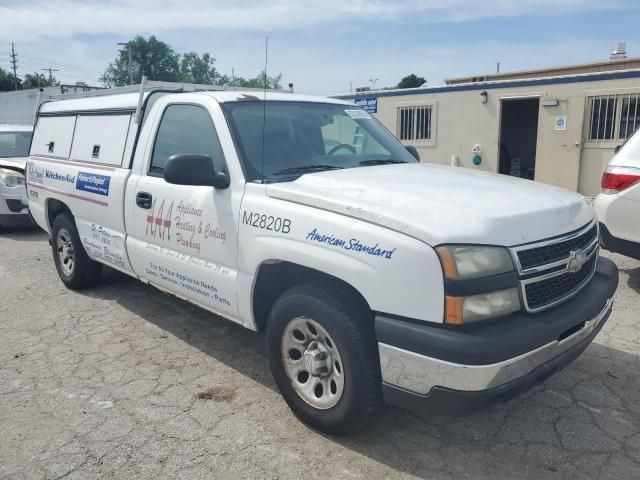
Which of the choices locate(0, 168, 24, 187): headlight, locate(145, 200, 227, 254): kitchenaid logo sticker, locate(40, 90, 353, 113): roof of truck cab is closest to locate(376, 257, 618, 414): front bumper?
locate(145, 200, 227, 254): kitchenaid logo sticker

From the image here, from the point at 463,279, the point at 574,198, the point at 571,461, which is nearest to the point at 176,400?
the point at 463,279

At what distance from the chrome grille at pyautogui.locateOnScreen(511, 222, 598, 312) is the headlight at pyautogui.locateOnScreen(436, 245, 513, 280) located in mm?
79

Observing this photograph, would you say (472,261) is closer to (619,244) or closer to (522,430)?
(522,430)

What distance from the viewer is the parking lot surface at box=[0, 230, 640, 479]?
2781 millimetres

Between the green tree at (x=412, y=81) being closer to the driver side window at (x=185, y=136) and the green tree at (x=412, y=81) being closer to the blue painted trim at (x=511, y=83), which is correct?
the blue painted trim at (x=511, y=83)

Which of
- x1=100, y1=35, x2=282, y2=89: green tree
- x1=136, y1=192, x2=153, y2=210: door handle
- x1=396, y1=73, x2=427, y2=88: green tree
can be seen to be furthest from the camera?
x1=100, y1=35, x2=282, y2=89: green tree

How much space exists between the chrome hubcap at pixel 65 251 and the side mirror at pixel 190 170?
280cm

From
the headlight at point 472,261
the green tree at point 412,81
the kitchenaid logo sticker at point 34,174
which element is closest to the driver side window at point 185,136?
the headlight at point 472,261

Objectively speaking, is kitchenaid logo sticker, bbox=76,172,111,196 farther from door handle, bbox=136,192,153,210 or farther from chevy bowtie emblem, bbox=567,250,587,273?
chevy bowtie emblem, bbox=567,250,587,273

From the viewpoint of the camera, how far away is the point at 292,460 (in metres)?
2.83

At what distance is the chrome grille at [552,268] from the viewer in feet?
8.30

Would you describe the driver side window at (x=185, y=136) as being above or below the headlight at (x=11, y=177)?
above

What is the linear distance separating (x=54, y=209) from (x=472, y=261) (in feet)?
16.0

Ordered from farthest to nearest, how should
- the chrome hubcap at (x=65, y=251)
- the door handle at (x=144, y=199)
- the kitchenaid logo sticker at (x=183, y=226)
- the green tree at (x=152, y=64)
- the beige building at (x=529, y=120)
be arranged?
1. the green tree at (x=152, y=64)
2. the beige building at (x=529, y=120)
3. the chrome hubcap at (x=65, y=251)
4. the door handle at (x=144, y=199)
5. the kitchenaid logo sticker at (x=183, y=226)
